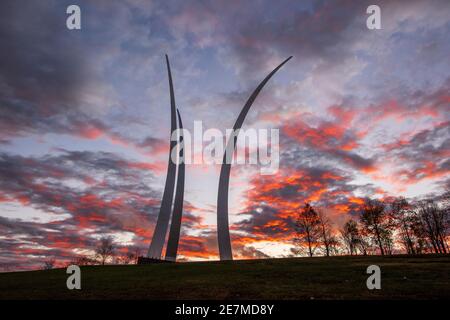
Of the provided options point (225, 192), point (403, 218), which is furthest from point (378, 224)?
point (225, 192)

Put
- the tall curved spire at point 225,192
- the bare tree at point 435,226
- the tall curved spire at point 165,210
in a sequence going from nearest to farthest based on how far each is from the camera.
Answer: the tall curved spire at point 225,192, the tall curved spire at point 165,210, the bare tree at point 435,226

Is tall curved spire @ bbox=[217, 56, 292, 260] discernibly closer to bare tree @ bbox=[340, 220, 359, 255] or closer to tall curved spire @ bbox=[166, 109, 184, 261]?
tall curved spire @ bbox=[166, 109, 184, 261]

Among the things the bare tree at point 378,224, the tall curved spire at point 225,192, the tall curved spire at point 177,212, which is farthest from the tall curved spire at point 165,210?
the bare tree at point 378,224

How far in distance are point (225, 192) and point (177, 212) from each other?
6.67 metres

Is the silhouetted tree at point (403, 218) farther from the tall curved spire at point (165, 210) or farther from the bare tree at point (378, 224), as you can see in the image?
the tall curved spire at point (165, 210)

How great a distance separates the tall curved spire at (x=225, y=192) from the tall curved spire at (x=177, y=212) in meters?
5.39

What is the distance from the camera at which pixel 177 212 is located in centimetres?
3541

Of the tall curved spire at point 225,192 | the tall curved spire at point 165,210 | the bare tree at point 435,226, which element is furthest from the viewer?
the bare tree at point 435,226

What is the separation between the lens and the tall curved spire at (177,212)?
3403cm

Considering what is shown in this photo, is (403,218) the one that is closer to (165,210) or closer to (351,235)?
(351,235)

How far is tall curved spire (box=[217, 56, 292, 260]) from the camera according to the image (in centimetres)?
3188

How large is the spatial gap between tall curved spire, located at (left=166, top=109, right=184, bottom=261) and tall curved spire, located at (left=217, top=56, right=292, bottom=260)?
539 cm

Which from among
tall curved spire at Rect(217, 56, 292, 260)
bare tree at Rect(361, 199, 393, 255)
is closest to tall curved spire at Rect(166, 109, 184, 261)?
tall curved spire at Rect(217, 56, 292, 260)
